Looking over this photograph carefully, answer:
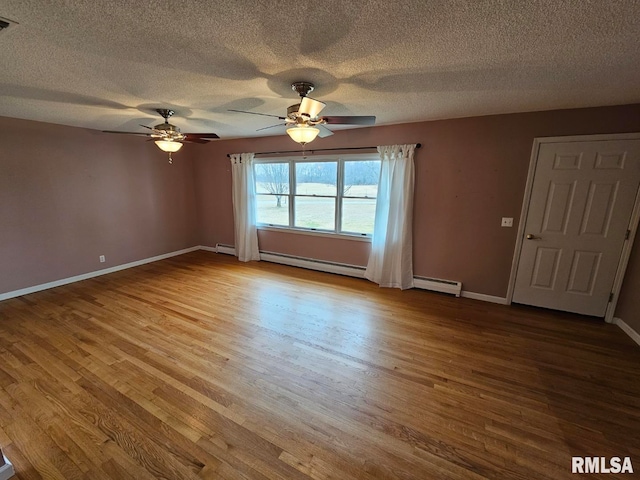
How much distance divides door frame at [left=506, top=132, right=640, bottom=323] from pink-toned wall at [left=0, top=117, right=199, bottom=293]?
19.2 feet

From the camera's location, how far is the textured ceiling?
1.25 m

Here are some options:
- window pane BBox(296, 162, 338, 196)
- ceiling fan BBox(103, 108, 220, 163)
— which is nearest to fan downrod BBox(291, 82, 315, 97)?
ceiling fan BBox(103, 108, 220, 163)

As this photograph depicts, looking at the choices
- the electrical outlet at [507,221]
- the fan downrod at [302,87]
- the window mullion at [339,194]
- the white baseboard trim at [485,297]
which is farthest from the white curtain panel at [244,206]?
the electrical outlet at [507,221]

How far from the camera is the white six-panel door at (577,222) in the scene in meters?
2.77

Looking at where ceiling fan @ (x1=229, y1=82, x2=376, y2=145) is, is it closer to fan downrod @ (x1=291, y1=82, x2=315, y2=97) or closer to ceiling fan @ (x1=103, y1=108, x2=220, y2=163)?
fan downrod @ (x1=291, y1=82, x2=315, y2=97)

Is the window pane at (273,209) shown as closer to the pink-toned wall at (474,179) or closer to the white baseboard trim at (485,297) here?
the pink-toned wall at (474,179)

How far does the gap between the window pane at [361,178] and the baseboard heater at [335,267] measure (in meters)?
1.21

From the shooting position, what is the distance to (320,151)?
13.9 feet

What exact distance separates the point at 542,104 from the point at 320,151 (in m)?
2.76

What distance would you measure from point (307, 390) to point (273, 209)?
3.59 metres

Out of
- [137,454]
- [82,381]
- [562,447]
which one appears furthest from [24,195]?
[562,447]

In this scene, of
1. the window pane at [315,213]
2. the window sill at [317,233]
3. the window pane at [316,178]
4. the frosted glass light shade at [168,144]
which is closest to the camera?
the frosted glass light shade at [168,144]

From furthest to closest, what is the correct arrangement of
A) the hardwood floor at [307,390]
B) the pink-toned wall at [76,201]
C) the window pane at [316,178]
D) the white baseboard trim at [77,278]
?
1. the window pane at [316,178]
2. the white baseboard trim at [77,278]
3. the pink-toned wall at [76,201]
4. the hardwood floor at [307,390]

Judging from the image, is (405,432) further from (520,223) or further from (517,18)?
(520,223)
